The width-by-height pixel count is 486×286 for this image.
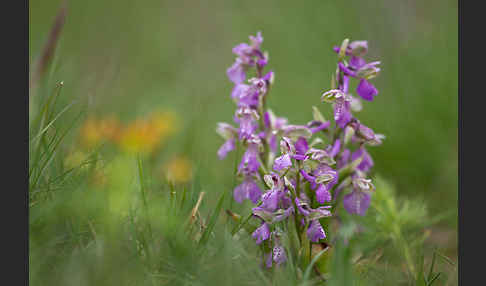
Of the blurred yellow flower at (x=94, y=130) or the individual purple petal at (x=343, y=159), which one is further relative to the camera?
the blurred yellow flower at (x=94, y=130)

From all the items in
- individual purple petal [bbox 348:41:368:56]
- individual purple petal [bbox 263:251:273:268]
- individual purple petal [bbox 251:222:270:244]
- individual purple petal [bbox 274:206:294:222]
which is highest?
individual purple petal [bbox 348:41:368:56]

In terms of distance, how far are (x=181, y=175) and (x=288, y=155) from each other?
1.39m

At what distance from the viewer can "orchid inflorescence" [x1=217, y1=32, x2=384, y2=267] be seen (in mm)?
1604

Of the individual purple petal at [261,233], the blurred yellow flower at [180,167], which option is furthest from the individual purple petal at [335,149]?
the blurred yellow flower at [180,167]

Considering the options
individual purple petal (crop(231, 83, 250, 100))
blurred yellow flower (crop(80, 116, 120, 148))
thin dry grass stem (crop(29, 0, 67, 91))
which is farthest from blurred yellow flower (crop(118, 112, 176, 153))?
individual purple petal (crop(231, 83, 250, 100))

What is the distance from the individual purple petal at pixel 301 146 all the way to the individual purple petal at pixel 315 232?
11.1 inches

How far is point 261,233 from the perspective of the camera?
62.3 inches

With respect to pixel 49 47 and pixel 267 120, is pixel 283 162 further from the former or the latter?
pixel 49 47

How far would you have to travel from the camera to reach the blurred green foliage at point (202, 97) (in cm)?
146

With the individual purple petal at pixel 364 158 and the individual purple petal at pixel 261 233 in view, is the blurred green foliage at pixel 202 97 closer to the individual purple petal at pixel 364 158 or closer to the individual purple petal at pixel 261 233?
the individual purple petal at pixel 261 233

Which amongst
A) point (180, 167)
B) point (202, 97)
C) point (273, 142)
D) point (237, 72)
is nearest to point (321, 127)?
point (273, 142)

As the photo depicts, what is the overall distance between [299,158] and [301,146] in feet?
0.56

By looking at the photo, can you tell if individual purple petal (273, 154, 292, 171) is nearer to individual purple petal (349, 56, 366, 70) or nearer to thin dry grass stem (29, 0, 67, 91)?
individual purple petal (349, 56, 366, 70)

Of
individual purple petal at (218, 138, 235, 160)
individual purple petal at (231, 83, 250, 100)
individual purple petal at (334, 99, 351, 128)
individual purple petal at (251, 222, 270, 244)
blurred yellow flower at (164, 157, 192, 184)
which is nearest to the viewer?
individual purple petal at (251, 222, 270, 244)
